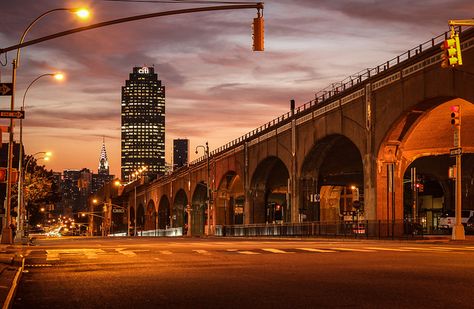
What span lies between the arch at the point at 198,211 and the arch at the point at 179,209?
22.9 ft

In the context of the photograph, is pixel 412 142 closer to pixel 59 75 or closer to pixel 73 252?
pixel 59 75

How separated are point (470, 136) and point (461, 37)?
2148 centimetres

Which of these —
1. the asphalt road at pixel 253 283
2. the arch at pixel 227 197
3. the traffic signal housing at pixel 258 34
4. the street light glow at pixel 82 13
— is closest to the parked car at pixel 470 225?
the arch at pixel 227 197

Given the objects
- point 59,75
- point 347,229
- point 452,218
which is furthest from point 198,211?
point 59,75

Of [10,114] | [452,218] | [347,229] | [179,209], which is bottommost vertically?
[347,229]

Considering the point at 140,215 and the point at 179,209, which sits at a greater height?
the point at 179,209

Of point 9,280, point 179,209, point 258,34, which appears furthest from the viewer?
point 179,209

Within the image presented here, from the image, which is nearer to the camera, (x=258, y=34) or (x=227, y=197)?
(x=258, y=34)

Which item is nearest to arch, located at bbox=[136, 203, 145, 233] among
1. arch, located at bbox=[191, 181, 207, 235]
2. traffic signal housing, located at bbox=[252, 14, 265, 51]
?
arch, located at bbox=[191, 181, 207, 235]

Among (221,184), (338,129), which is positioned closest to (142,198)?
(221,184)

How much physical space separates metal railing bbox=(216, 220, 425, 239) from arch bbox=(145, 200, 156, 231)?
7987 cm

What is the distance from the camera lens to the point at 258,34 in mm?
21281

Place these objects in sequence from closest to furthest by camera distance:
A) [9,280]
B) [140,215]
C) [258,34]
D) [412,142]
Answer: [9,280] → [258,34] → [412,142] → [140,215]

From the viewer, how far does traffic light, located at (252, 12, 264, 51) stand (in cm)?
2117
